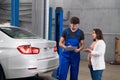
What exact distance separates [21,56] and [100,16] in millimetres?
8066

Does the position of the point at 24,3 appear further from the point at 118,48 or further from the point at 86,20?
the point at 118,48

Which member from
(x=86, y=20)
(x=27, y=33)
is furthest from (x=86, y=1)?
(x=27, y=33)

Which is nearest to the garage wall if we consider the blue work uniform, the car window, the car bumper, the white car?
the car window

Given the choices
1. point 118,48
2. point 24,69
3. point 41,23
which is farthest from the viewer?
point 118,48

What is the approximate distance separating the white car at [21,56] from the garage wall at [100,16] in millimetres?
7297

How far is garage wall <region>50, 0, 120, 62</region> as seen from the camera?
14219 millimetres

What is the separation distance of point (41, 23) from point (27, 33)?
1.21 metres

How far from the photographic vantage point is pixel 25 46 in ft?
23.5

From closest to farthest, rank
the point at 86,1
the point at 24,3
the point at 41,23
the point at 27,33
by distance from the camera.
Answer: the point at 27,33
the point at 41,23
the point at 86,1
the point at 24,3

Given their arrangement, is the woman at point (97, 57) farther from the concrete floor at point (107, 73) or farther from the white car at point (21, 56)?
the concrete floor at point (107, 73)

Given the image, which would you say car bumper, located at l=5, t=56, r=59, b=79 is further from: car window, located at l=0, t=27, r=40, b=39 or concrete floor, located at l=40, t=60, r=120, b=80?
concrete floor, located at l=40, t=60, r=120, b=80

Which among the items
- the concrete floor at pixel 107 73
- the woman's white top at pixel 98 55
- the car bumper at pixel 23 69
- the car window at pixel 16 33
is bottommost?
the concrete floor at pixel 107 73

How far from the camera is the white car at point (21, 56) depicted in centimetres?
706

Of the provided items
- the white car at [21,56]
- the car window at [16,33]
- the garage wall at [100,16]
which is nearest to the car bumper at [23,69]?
the white car at [21,56]
